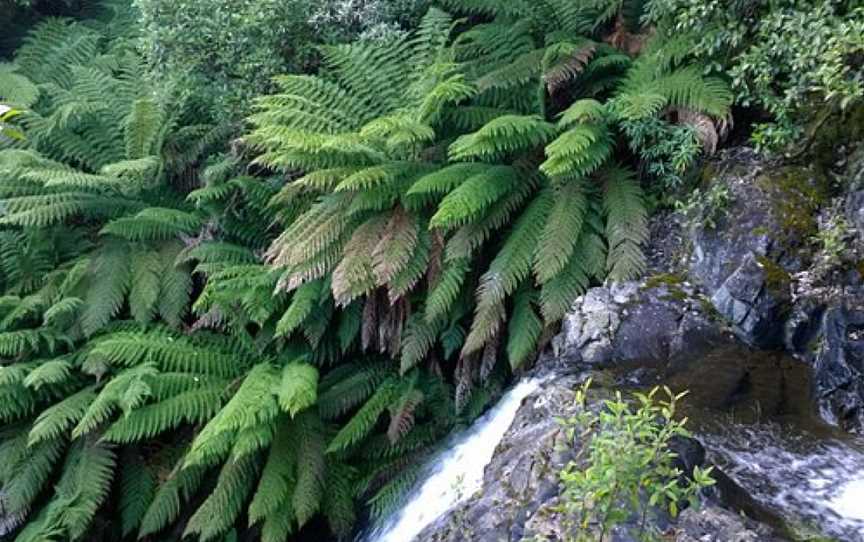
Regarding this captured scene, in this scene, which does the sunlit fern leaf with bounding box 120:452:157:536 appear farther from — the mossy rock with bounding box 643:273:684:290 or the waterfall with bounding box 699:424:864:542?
the waterfall with bounding box 699:424:864:542

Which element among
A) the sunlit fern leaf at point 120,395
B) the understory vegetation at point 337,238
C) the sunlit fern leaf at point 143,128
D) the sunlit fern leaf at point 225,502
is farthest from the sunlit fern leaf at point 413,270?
the sunlit fern leaf at point 143,128

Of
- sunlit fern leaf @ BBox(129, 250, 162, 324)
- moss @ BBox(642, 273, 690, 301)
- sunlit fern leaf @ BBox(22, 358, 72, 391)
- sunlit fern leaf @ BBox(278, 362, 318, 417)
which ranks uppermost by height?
sunlit fern leaf @ BBox(129, 250, 162, 324)

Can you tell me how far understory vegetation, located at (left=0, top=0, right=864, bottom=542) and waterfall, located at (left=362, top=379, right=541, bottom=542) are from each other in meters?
0.15

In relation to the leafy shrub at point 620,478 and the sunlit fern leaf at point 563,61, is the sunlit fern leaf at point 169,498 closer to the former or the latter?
the leafy shrub at point 620,478

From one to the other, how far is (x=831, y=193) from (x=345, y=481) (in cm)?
310

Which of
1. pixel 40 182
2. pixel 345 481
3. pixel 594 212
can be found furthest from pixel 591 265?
pixel 40 182

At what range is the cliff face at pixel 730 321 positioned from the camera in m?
3.50

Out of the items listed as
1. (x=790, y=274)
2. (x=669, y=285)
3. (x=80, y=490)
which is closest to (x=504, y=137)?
Result: (x=669, y=285)

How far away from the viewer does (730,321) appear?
404 centimetres

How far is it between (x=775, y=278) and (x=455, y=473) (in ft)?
6.14

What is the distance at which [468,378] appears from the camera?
462 centimetres

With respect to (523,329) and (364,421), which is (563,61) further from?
(364,421)

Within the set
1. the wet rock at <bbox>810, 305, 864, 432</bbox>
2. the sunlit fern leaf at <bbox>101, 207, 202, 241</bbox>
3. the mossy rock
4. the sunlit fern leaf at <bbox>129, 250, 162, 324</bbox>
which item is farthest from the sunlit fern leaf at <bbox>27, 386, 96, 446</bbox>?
the wet rock at <bbox>810, 305, 864, 432</bbox>

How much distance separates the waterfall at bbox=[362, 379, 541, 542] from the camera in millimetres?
3829
